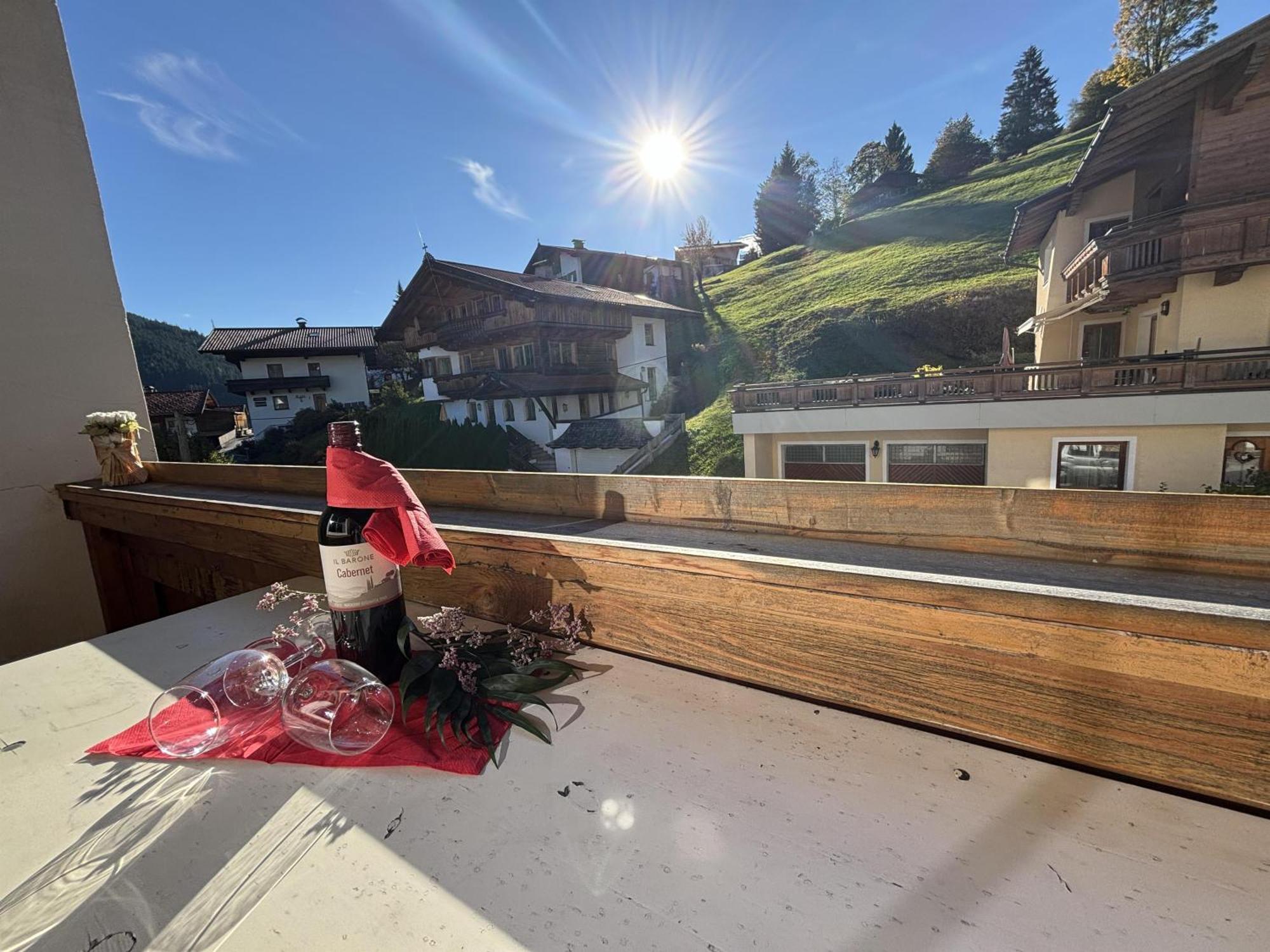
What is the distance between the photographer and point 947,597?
40 centimetres

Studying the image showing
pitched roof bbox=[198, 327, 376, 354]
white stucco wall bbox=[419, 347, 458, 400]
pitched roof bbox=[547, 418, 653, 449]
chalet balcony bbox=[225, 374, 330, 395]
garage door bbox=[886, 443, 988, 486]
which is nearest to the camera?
garage door bbox=[886, 443, 988, 486]

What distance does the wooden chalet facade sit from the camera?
10.0 m

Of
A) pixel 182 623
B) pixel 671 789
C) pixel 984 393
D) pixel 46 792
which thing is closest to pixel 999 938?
pixel 671 789

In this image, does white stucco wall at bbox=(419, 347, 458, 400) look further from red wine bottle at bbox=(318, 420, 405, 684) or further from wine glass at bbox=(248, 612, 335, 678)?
red wine bottle at bbox=(318, 420, 405, 684)

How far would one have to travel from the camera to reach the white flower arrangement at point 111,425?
181 centimetres

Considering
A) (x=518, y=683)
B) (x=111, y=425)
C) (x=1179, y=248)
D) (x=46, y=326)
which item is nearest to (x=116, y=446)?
(x=111, y=425)

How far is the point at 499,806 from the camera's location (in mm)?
420

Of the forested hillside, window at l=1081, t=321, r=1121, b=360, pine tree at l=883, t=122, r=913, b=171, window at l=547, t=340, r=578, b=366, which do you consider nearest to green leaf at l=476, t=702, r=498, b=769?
window at l=1081, t=321, r=1121, b=360

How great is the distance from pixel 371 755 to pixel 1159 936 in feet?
1.89

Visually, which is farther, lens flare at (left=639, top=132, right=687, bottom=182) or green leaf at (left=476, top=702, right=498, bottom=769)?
lens flare at (left=639, top=132, right=687, bottom=182)

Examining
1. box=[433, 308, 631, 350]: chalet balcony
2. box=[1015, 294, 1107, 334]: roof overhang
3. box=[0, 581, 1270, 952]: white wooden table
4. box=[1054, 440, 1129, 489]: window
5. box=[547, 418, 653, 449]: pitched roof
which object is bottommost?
box=[1054, 440, 1129, 489]: window

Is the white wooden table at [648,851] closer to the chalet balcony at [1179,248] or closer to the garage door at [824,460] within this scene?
the garage door at [824,460]

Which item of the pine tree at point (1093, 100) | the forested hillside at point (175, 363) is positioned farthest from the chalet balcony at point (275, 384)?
the pine tree at point (1093, 100)

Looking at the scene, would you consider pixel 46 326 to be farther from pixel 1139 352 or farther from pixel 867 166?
pixel 867 166
